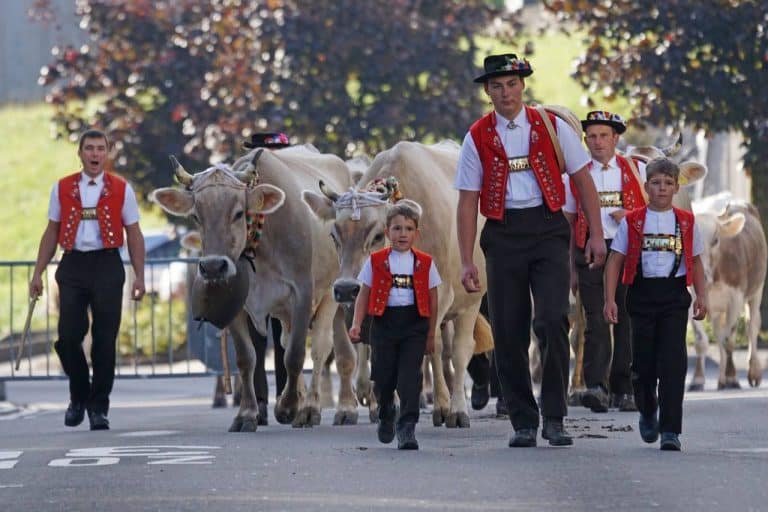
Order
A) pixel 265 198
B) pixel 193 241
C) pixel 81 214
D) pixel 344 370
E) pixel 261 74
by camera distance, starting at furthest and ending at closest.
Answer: pixel 261 74
pixel 193 241
pixel 344 370
pixel 265 198
pixel 81 214

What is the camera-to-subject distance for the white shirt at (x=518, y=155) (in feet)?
41.2

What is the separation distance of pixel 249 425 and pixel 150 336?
12.3 meters

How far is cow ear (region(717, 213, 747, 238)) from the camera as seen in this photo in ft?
70.9

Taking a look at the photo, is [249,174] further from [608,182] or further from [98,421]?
[608,182]

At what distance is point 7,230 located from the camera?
50.1 metres

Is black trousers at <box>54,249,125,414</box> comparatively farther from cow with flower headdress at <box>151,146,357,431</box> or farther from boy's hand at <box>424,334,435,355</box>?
boy's hand at <box>424,334,435,355</box>

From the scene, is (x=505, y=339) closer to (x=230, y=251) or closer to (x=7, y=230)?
(x=230, y=251)

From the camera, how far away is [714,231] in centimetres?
2188

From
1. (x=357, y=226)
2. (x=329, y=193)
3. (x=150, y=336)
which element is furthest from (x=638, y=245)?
(x=150, y=336)

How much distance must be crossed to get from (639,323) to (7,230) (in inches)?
1524

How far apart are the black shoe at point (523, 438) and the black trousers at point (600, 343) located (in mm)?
3954

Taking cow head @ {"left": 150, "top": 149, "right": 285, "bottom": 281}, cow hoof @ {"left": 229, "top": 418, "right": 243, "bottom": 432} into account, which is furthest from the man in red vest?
cow hoof @ {"left": 229, "top": 418, "right": 243, "bottom": 432}

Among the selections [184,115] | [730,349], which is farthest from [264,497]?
[184,115]

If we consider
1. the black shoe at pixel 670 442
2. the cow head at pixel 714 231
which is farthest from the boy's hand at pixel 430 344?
the cow head at pixel 714 231
